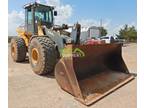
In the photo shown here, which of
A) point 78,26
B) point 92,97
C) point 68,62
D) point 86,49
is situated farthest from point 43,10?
point 92,97

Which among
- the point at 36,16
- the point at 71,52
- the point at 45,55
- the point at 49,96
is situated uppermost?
the point at 36,16

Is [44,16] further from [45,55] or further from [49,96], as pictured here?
[49,96]

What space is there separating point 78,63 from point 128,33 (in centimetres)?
4173

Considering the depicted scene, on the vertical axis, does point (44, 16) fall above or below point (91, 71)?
above

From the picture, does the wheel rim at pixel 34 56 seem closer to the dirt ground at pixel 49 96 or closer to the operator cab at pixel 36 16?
the dirt ground at pixel 49 96

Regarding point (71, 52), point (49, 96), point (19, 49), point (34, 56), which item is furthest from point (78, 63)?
point (19, 49)

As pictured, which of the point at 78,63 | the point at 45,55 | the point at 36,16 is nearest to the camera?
the point at 78,63

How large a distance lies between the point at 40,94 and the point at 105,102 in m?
1.20

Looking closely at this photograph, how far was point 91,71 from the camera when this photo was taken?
181 inches

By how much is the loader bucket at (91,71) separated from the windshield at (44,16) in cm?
281

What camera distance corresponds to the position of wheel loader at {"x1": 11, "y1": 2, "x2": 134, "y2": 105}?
12.3ft

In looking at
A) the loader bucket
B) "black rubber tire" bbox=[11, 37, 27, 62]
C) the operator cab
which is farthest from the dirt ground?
"black rubber tire" bbox=[11, 37, 27, 62]

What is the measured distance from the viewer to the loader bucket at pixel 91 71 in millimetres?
3680

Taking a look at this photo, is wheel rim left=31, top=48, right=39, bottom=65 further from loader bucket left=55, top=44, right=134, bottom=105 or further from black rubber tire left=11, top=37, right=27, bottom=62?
black rubber tire left=11, top=37, right=27, bottom=62
